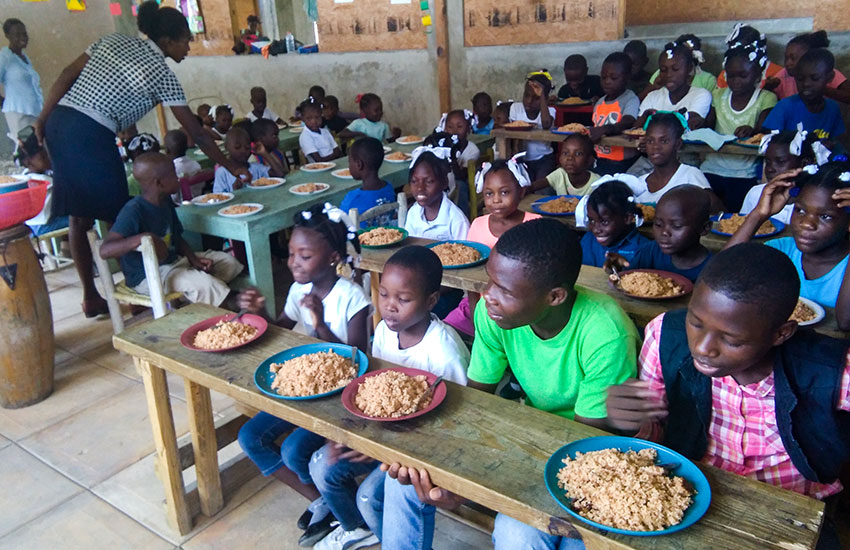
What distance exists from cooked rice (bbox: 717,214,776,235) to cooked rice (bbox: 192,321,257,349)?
2308 mm

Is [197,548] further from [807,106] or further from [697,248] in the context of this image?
[807,106]

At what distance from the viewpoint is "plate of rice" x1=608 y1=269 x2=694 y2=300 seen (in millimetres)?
2322

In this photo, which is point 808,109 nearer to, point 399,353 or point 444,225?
point 444,225

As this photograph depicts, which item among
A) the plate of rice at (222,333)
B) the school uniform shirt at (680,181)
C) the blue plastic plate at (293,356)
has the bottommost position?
the blue plastic plate at (293,356)

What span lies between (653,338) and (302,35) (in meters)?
10.4

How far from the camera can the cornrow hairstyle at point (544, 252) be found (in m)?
1.71

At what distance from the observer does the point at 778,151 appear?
3.48 metres

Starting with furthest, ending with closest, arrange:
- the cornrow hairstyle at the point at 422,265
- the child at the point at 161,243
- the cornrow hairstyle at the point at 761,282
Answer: the child at the point at 161,243 → the cornrow hairstyle at the point at 422,265 → the cornrow hairstyle at the point at 761,282

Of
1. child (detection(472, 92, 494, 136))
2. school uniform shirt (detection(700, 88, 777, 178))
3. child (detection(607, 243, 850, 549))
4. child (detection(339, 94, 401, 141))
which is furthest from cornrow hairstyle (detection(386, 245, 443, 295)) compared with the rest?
child (detection(339, 94, 401, 141))

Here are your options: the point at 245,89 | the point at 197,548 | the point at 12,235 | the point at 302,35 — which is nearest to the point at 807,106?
the point at 197,548

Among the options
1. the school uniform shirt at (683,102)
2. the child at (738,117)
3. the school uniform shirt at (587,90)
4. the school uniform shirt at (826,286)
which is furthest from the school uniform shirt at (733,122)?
the school uniform shirt at (826,286)

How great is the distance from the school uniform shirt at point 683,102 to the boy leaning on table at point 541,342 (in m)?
3.67

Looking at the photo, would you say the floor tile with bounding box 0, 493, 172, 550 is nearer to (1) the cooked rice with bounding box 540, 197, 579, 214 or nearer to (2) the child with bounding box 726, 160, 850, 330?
(1) the cooked rice with bounding box 540, 197, 579, 214

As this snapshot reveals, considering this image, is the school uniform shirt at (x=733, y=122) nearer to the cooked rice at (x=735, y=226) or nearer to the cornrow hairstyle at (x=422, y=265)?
the cooked rice at (x=735, y=226)
